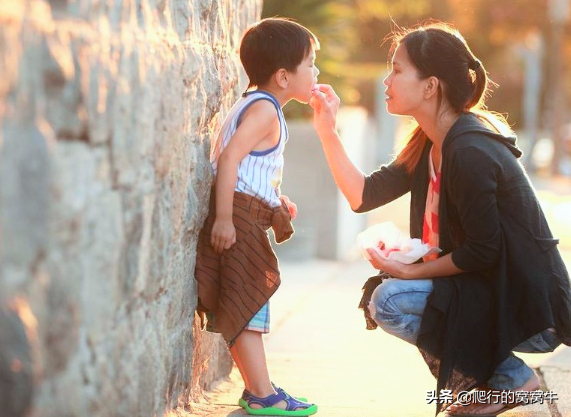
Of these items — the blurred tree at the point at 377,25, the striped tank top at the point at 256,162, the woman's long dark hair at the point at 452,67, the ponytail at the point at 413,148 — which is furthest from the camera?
the blurred tree at the point at 377,25

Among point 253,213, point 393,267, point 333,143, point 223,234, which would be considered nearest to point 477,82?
point 333,143

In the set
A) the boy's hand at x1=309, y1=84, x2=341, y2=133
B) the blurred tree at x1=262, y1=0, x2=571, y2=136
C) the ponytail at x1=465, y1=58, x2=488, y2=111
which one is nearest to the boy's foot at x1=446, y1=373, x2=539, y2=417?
the ponytail at x1=465, y1=58, x2=488, y2=111

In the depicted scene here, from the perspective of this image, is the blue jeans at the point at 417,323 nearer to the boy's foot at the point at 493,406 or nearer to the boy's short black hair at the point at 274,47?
the boy's foot at the point at 493,406

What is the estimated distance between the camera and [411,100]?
4.33m

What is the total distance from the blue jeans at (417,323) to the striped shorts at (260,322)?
429 millimetres

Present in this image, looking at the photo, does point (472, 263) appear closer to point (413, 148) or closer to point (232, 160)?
point (413, 148)

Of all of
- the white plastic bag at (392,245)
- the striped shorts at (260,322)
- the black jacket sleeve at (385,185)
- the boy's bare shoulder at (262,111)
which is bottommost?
the striped shorts at (260,322)

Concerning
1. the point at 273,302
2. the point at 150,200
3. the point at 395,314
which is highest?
the point at 150,200

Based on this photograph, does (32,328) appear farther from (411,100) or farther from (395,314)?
(411,100)

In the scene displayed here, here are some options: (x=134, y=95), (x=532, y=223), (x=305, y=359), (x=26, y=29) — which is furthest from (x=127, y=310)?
(x=305, y=359)

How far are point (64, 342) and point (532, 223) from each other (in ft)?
6.60

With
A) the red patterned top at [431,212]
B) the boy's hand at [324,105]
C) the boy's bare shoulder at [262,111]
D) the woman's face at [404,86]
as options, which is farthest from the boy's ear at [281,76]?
the red patterned top at [431,212]

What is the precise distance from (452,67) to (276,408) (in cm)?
143

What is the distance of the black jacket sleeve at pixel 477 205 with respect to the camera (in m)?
3.93
